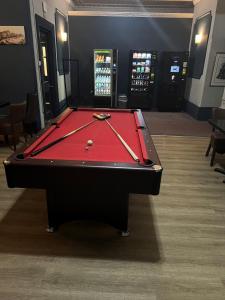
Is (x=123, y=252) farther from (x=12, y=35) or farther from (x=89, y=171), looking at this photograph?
(x=12, y=35)

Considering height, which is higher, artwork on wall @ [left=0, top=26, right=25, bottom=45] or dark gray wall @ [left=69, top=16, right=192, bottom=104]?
dark gray wall @ [left=69, top=16, right=192, bottom=104]

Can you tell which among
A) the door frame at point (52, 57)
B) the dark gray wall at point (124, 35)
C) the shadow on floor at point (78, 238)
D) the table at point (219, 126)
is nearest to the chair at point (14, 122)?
the door frame at point (52, 57)

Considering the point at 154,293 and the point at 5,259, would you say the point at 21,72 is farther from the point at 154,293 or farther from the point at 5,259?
the point at 154,293

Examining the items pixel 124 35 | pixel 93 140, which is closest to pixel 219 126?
pixel 93 140

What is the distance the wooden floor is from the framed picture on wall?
385 cm

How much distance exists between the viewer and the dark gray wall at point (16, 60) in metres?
3.87

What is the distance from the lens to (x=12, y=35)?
3.98m

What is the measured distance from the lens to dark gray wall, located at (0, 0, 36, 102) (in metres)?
3.87

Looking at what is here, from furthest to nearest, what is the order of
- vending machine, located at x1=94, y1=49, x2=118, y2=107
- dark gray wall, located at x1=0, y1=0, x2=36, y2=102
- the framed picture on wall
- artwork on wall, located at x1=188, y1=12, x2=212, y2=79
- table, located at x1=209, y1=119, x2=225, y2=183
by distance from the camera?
vending machine, located at x1=94, y1=49, x2=118, y2=107 < artwork on wall, located at x1=188, y1=12, x2=212, y2=79 < the framed picture on wall < dark gray wall, located at x1=0, y1=0, x2=36, y2=102 < table, located at x1=209, y1=119, x2=225, y2=183

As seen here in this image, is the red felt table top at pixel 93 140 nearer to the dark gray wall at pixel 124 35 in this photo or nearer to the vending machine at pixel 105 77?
the vending machine at pixel 105 77

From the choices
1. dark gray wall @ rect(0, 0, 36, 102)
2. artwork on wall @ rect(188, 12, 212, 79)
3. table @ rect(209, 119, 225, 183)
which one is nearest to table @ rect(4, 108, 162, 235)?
table @ rect(209, 119, 225, 183)

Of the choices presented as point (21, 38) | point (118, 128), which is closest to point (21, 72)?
point (21, 38)

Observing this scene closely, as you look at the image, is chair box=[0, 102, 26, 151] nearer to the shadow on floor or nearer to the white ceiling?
the shadow on floor

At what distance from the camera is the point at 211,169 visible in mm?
3324
